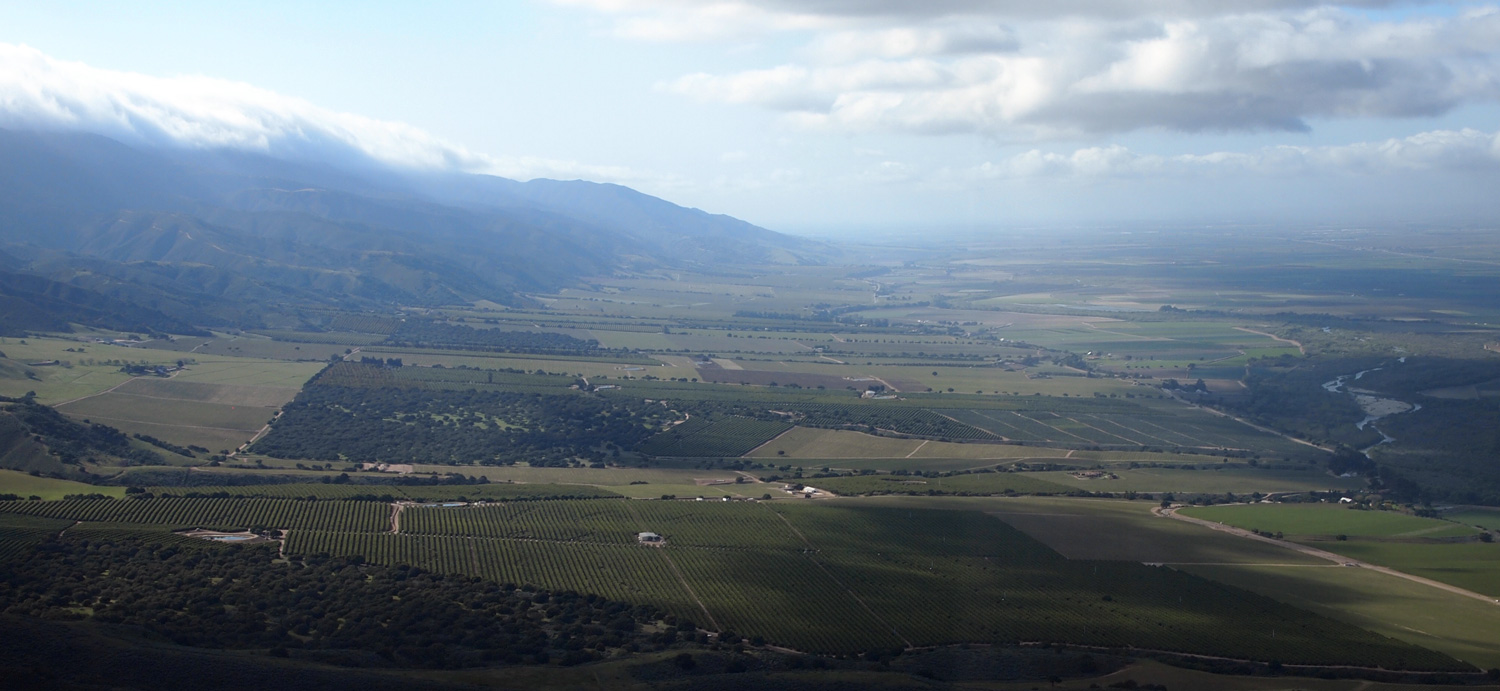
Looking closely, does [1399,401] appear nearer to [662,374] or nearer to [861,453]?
[861,453]

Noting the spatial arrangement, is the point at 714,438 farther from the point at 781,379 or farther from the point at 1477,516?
the point at 1477,516

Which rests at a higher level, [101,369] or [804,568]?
[101,369]

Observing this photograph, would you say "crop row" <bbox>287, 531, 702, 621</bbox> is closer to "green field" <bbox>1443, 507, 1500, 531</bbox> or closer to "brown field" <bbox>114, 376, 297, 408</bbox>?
"brown field" <bbox>114, 376, 297, 408</bbox>

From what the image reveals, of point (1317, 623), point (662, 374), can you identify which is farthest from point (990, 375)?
point (1317, 623)

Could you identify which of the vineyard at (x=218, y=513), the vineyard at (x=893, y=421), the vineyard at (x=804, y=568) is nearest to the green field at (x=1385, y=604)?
the vineyard at (x=804, y=568)

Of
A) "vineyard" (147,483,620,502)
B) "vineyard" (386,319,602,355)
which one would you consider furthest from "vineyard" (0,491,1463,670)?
"vineyard" (386,319,602,355)

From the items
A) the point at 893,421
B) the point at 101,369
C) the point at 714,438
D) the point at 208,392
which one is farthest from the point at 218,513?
the point at 101,369

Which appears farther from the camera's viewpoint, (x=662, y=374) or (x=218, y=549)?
(x=662, y=374)

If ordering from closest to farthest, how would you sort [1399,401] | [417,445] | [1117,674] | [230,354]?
[1117,674], [417,445], [1399,401], [230,354]

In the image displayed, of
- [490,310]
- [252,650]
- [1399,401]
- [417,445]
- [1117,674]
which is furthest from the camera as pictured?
[490,310]
